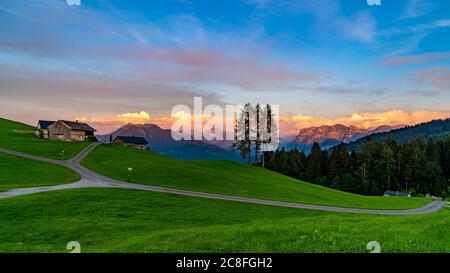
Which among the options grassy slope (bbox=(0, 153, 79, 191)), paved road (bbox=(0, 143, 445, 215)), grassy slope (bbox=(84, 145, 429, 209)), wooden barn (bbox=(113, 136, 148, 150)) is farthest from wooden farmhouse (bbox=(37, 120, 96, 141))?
grassy slope (bbox=(84, 145, 429, 209))

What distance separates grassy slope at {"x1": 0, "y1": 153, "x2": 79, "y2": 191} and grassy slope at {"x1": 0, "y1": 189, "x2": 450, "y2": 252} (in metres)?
20.1

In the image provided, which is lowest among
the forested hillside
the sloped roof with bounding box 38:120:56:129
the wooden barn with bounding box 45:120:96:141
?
the forested hillside

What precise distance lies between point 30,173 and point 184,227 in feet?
177

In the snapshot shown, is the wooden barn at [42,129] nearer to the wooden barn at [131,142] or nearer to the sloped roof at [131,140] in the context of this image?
the wooden barn at [131,142]

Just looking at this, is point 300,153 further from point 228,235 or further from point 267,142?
point 228,235

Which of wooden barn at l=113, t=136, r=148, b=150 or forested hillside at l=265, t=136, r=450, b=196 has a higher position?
wooden barn at l=113, t=136, r=148, b=150

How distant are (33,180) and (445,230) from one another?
68.3 meters

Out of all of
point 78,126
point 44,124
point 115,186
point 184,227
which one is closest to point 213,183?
point 115,186

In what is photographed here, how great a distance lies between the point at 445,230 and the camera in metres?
15.4

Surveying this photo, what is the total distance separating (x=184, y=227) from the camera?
108 feet

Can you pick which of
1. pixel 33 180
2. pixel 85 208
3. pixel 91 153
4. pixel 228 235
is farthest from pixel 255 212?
pixel 91 153

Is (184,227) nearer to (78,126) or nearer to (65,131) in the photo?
(65,131)

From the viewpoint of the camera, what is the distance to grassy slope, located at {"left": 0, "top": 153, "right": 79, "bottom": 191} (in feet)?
210

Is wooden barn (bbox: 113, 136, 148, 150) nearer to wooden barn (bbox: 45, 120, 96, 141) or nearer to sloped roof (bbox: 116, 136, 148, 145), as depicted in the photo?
sloped roof (bbox: 116, 136, 148, 145)
